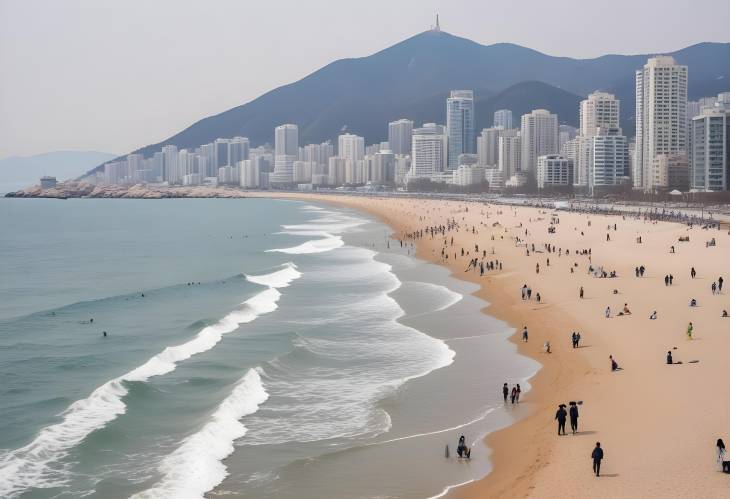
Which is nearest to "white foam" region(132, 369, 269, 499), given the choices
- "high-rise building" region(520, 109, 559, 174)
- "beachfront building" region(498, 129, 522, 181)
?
"high-rise building" region(520, 109, 559, 174)

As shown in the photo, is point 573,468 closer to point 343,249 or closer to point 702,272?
point 702,272

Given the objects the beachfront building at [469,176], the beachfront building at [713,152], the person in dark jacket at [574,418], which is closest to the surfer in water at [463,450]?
the person in dark jacket at [574,418]

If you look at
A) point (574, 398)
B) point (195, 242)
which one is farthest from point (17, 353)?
point (195, 242)

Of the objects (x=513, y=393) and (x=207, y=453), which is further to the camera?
(x=513, y=393)

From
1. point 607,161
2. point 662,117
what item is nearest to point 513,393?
point 662,117

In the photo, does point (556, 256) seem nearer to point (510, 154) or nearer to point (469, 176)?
point (469, 176)
